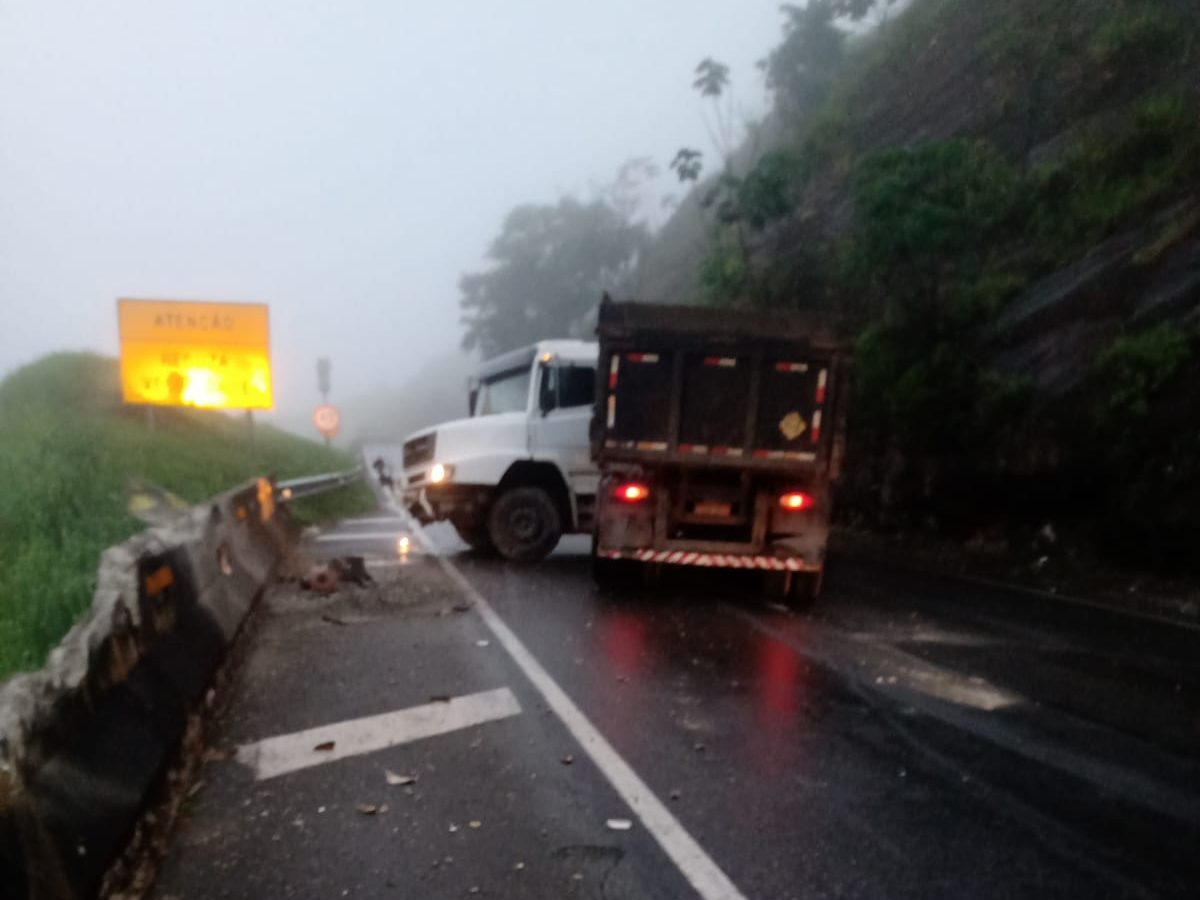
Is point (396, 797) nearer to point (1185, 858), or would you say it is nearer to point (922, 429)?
point (1185, 858)

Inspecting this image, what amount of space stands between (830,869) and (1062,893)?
35.1 inches

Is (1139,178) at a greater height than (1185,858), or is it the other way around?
(1139,178)

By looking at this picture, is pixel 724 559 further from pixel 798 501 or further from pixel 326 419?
pixel 326 419

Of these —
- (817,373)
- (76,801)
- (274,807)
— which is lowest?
(274,807)

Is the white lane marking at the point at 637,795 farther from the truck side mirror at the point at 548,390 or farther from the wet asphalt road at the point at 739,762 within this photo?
the truck side mirror at the point at 548,390

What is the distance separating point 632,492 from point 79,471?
701 cm

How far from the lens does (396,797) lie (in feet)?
17.5

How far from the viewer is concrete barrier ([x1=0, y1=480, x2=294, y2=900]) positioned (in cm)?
349

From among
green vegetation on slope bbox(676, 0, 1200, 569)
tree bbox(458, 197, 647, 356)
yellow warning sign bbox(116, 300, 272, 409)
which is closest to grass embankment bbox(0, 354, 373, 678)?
yellow warning sign bbox(116, 300, 272, 409)

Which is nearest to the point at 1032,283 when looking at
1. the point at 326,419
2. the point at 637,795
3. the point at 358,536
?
the point at 358,536

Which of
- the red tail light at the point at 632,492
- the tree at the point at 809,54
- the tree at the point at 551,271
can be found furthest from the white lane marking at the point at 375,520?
the tree at the point at 551,271

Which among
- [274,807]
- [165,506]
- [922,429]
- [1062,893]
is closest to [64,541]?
[165,506]

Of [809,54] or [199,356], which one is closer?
[199,356]

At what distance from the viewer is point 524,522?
1379 cm
